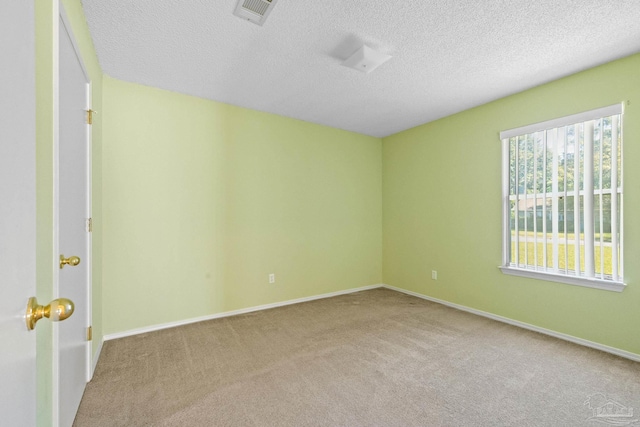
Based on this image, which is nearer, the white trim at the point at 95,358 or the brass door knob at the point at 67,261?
the brass door knob at the point at 67,261

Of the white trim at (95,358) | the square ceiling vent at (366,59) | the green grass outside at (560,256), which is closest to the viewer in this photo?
the white trim at (95,358)

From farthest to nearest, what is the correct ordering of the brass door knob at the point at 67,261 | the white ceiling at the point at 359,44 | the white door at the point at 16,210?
the white ceiling at the point at 359,44, the brass door knob at the point at 67,261, the white door at the point at 16,210

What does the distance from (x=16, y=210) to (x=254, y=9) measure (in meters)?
1.84

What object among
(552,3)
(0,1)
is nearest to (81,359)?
(0,1)

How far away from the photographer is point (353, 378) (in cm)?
201

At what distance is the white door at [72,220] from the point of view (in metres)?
1.37

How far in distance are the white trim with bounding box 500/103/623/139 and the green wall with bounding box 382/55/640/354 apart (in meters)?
0.05

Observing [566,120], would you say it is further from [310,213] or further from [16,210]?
[16,210]

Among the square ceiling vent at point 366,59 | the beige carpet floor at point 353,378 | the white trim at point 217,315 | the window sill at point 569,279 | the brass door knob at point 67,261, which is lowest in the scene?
the beige carpet floor at point 353,378

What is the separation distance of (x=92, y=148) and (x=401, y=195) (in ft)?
12.4

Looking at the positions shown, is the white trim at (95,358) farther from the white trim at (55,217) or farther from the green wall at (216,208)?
the white trim at (55,217)

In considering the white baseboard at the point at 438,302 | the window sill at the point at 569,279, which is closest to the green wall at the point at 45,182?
the white baseboard at the point at 438,302

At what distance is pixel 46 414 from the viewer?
3.48 ft

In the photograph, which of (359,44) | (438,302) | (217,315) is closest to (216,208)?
(217,315)
